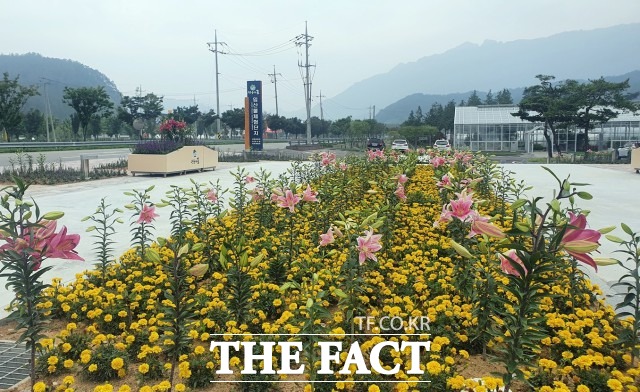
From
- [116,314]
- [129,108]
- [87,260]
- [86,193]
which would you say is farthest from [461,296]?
[129,108]

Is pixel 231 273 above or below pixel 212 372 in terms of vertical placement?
above

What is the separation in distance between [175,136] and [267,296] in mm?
14290

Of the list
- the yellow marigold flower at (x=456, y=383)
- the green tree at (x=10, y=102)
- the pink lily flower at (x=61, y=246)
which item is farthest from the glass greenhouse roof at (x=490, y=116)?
the pink lily flower at (x=61, y=246)

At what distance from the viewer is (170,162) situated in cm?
1452

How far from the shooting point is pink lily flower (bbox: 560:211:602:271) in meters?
1.63

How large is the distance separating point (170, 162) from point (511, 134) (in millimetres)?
28420

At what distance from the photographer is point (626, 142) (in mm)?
32031

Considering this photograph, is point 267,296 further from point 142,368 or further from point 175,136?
point 175,136

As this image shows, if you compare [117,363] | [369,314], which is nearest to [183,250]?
[117,363]

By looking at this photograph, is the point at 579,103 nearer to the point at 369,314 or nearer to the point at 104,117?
the point at 369,314

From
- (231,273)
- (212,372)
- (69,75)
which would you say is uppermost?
(69,75)

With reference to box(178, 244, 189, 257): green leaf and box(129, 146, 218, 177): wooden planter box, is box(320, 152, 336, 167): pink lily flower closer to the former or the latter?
box(178, 244, 189, 257): green leaf

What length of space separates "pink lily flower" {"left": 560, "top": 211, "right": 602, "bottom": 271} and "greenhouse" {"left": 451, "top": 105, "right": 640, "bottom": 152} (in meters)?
33.1

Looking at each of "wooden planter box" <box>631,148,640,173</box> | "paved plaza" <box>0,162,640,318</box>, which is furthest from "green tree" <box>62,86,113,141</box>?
"wooden planter box" <box>631,148,640,173</box>
